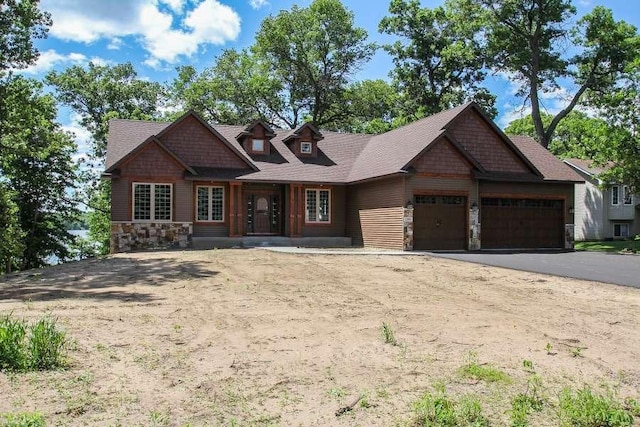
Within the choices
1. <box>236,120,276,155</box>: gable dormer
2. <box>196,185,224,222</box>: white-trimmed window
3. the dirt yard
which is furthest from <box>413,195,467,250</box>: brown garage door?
the dirt yard

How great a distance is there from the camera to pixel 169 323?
7.35 meters

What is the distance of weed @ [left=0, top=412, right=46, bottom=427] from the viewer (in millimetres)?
3806

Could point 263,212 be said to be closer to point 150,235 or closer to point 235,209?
point 235,209

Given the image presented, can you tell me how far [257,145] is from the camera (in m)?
24.8

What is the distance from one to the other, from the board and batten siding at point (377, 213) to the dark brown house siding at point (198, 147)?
5.36 meters

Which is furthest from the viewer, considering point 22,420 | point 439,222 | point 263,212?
point 263,212

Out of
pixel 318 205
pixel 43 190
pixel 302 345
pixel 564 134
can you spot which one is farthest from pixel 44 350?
pixel 564 134

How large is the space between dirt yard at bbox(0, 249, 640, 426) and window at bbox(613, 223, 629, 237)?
30.3 m

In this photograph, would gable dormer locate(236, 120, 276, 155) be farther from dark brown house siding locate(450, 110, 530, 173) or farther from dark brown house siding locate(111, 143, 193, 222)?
dark brown house siding locate(450, 110, 530, 173)

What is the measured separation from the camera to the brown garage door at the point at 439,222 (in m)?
21.0

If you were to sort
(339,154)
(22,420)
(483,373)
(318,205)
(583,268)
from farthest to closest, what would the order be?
(339,154) → (318,205) → (583,268) → (483,373) → (22,420)

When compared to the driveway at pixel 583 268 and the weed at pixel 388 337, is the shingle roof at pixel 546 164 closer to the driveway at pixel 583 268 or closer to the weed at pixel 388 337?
the driveway at pixel 583 268

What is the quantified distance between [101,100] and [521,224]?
32084mm

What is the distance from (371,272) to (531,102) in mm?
26099
